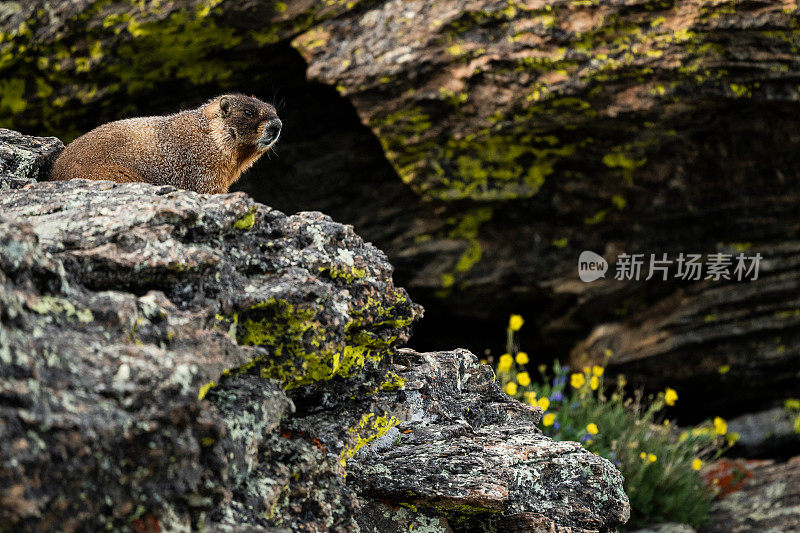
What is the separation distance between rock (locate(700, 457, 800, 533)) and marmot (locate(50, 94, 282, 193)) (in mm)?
5980

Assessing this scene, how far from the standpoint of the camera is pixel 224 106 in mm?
5824

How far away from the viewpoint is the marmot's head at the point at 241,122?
5777mm

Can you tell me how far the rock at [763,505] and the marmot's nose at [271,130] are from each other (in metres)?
5.87

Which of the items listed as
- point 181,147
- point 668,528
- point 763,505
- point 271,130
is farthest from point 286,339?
point 763,505

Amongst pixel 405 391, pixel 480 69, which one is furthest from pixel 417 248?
pixel 405 391

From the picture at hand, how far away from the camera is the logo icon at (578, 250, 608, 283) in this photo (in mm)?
9195

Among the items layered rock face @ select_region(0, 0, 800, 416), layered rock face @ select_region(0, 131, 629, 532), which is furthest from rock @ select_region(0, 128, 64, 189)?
layered rock face @ select_region(0, 0, 800, 416)

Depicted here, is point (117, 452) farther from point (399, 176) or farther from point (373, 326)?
point (399, 176)

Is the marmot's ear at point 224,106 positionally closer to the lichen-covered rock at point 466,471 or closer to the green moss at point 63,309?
the lichen-covered rock at point 466,471

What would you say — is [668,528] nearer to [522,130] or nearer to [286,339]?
[522,130]

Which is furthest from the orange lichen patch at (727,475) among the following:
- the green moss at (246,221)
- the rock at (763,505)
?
the green moss at (246,221)

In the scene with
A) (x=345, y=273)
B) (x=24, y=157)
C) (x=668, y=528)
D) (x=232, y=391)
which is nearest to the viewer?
(x=232, y=391)

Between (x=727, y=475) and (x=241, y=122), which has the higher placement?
(x=241, y=122)

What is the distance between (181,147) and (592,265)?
18.3 feet
